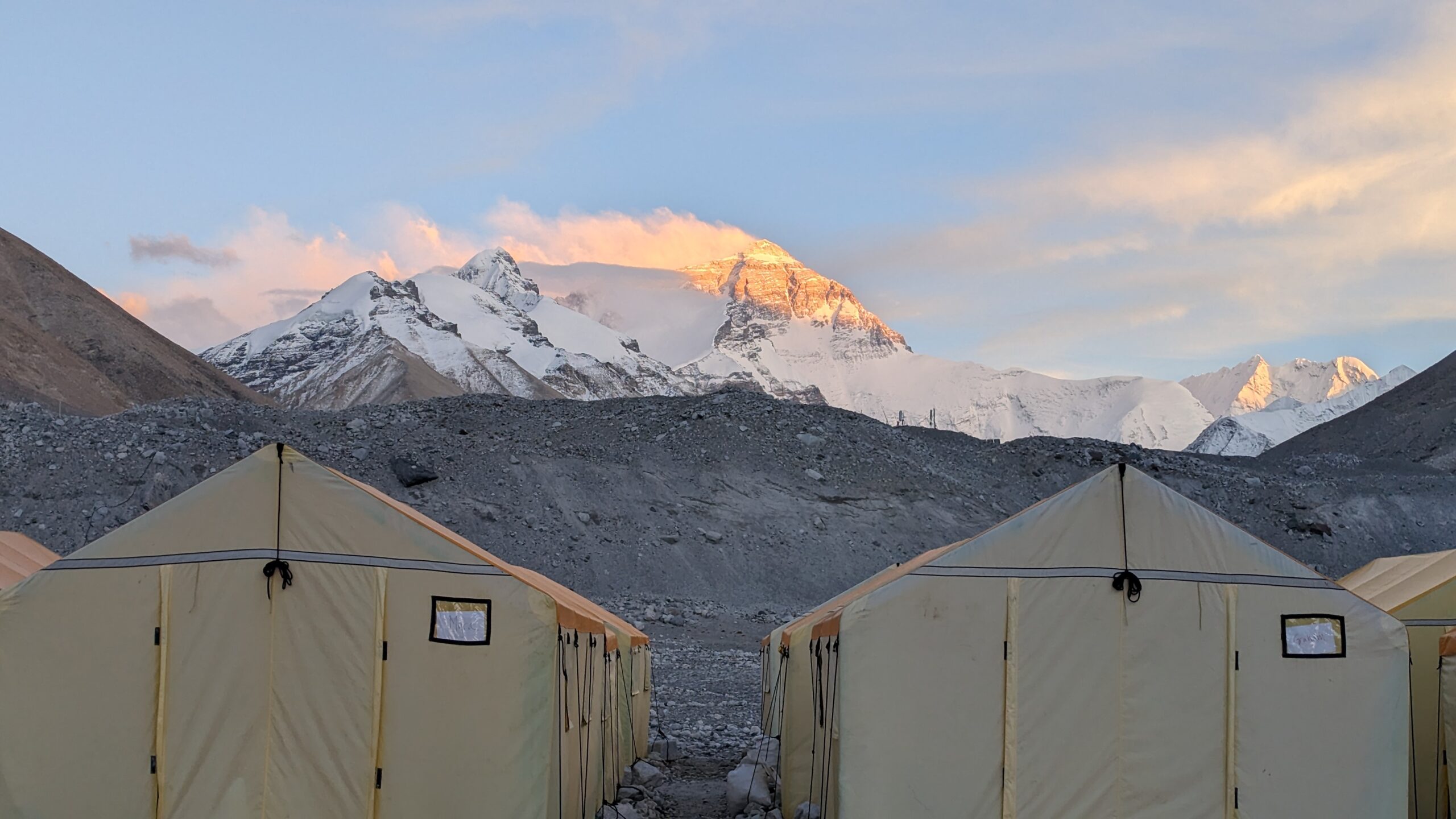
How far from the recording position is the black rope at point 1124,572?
10852 mm

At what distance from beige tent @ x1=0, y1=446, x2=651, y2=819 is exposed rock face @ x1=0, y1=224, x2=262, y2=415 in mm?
76041

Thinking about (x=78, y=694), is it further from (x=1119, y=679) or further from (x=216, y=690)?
(x=1119, y=679)

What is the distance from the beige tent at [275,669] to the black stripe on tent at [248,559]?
17 mm

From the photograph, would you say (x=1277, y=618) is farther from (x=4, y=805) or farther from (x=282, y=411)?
(x=282, y=411)

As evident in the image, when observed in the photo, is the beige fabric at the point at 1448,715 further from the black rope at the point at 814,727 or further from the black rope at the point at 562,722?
the black rope at the point at 562,722

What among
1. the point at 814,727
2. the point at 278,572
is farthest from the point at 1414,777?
the point at 278,572

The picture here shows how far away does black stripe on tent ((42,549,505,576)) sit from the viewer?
10477mm

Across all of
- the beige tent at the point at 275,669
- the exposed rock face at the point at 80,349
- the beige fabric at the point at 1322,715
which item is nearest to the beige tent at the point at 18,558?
the beige tent at the point at 275,669

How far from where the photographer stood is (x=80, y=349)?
96.4m

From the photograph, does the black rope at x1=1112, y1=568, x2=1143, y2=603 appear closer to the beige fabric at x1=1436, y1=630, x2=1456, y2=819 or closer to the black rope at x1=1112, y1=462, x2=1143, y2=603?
the black rope at x1=1112, y1=462, x2=1143, y2=603

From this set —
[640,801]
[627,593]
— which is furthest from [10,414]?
[640,801]

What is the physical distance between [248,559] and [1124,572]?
7557 mm

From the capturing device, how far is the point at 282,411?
5400 centimetres

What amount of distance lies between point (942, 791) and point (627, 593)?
107ft
